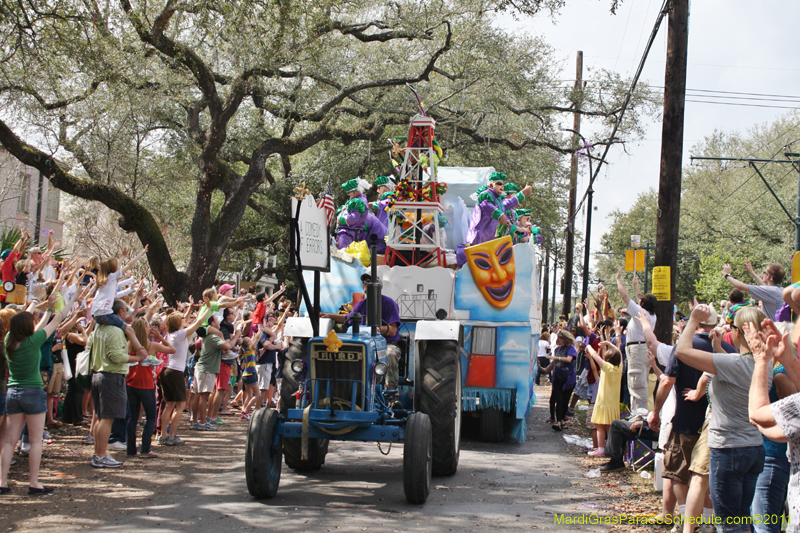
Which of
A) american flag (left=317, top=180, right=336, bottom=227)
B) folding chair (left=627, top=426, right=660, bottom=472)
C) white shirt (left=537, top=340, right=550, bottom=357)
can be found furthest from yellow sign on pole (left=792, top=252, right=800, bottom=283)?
white shirt (left=537, top=340, right=550, bottom=357)

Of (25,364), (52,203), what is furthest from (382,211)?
(52,203)

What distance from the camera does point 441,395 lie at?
25.1 feet

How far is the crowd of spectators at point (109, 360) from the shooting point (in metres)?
6.59

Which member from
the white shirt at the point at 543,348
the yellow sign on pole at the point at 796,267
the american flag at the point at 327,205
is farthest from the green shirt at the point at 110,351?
the white shirt at the point at 543,348

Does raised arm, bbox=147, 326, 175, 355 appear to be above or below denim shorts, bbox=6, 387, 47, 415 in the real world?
above

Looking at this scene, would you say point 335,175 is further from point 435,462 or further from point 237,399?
point 435,462

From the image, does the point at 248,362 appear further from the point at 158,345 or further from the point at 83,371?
the point at 158,345

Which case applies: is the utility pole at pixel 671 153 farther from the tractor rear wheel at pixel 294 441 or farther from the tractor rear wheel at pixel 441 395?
the tractor rear wheel at pixel 294 441

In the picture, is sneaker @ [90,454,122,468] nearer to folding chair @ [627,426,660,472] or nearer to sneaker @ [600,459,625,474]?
sneaker @ [600,459,625,474]

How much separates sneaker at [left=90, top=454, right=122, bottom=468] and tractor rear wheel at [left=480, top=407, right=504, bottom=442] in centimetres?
480

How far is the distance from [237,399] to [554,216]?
57.5 ft

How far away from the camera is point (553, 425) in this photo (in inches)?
482

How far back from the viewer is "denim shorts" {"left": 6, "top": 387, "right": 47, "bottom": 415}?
6.54 meters

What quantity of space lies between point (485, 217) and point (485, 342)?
204cm
